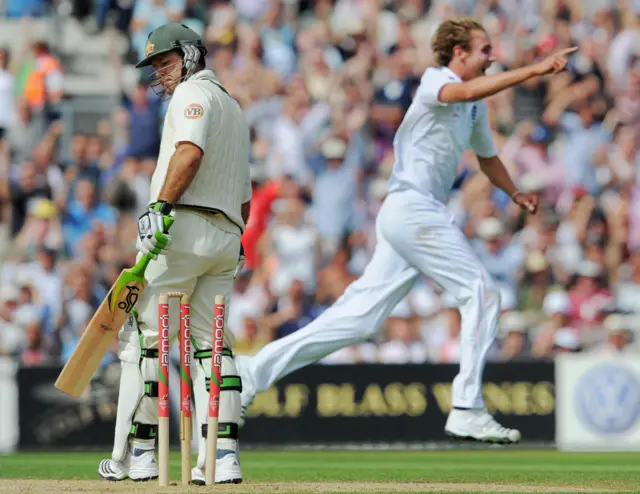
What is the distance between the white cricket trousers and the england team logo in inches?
185

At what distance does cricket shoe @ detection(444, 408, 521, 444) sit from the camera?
8133 mm

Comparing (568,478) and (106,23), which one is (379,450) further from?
(106,23)

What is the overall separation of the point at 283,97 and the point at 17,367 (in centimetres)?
495

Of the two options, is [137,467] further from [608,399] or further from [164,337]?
[608,399]

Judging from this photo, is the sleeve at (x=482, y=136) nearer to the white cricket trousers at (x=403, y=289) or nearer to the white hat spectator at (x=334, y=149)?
the white cricket trousers at (x=403, y=289)

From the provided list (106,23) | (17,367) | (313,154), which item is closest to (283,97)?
(313,154)

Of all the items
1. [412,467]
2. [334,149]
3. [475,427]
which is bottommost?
[412,467]

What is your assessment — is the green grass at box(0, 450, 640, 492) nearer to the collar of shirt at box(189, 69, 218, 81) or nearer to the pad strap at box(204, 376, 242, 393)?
the pad strap at box(204, 376, 242, 393)

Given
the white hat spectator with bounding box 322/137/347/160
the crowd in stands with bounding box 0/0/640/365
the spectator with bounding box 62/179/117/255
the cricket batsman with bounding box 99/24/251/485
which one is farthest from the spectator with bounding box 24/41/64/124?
the cricket batsman with bounding box 99/24/251/485

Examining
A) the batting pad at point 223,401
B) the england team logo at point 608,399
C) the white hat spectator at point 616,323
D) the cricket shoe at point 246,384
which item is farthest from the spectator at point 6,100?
the batting pad at point 223,401

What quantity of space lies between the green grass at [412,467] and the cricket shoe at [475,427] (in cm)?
24

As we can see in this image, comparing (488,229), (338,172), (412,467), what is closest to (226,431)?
(412,467)

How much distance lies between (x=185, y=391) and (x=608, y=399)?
716 cm

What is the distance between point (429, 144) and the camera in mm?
8703
